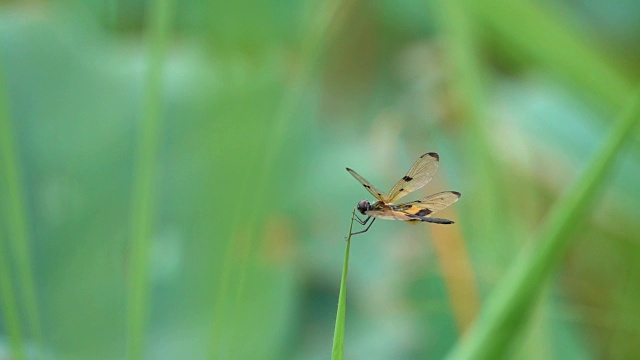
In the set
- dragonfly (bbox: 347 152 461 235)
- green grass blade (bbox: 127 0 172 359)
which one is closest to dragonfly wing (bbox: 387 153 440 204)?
dragonfly (bbox: 347 152 461 235)

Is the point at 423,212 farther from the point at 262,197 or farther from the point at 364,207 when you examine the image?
the point at 262,197

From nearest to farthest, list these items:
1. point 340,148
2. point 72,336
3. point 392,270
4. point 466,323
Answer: point 72,336 → point 466,323 → point 392,270 → point 340,148

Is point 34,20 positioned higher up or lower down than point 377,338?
higher up

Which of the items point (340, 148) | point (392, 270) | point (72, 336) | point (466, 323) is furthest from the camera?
point (340, 148)

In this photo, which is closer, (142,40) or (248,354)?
(248,354)

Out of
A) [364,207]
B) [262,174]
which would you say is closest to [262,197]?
[262,174]

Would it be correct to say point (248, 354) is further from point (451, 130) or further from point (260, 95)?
point (451, 130)

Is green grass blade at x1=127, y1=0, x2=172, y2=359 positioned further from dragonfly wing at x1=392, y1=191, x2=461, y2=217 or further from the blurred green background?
dragonfly wing at x1=392, y1=191, x2=461, y2=217

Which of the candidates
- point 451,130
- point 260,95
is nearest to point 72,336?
point 260,95
